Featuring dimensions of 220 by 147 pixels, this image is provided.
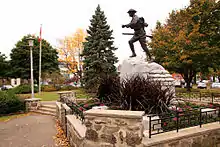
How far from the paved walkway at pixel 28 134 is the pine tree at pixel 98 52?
11.5 meters

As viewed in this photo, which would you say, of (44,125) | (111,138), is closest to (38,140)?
(44,125)

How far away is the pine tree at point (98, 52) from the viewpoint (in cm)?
1989

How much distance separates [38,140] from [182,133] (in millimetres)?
4721

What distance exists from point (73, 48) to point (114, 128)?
27607mm

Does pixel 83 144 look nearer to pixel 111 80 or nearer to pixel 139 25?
pixel 111 80

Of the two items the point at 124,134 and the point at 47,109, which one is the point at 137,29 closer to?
the point at 124,134

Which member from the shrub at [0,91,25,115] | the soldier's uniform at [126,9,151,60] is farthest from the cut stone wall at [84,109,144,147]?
the shrub at [0,91,25,115]

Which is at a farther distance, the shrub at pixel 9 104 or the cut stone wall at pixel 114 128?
the shrub at pixel 9 104

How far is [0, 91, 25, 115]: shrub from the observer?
36.7ft

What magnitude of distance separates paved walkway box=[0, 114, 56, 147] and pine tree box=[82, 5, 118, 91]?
37.7 ft

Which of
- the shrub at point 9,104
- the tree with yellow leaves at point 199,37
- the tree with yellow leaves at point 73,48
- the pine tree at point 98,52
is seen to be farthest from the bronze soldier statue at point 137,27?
the tree with yellow leaves at point 73,48

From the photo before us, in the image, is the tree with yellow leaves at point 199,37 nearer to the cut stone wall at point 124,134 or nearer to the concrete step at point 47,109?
the concrete step at point 47,109

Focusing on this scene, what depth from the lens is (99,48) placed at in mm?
19953

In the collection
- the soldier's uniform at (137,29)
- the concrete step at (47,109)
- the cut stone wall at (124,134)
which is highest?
the soldier's uniform at (137,29)
